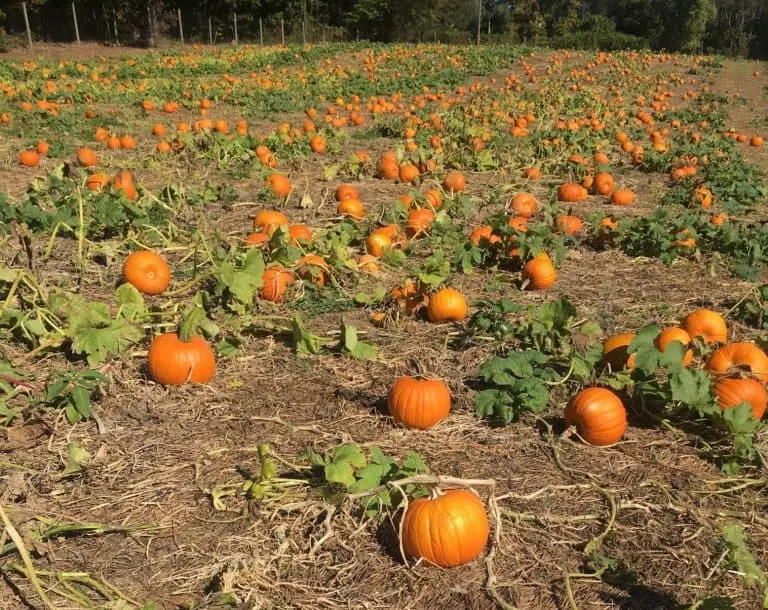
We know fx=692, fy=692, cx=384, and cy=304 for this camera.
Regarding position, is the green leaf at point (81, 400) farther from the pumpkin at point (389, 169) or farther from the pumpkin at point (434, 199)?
the pumpkin at point (389, 169)

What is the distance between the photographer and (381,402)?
4.02m

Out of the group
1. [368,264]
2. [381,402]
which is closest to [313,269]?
[368,264]

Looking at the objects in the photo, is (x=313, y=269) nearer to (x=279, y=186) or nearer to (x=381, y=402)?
(x=381, y=402)

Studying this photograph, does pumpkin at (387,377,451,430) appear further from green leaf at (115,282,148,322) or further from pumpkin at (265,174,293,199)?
pumpkin at (265,174,293,199)

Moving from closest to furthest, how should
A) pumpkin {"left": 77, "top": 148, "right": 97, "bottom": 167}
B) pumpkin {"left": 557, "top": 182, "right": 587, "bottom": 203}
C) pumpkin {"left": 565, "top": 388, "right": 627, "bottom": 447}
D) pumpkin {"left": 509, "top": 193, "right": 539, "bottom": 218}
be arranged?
pumpkin {"left": 565, "top": 388, "right": 627, "bottom": 447} < pumpkin {"left": 509, "top": 193, "right": 539, "bottom": 218} < pumpkin {"left": 557, "top": 182, "right": 587, "bottom": 203} < pumpkin {"left": 77, "top": 148, "right": 97, "bottom": 167}

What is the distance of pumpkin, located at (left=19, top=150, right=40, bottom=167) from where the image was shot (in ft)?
31.4

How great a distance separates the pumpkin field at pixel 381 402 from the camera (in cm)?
276

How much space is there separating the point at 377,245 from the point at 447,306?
1414 mm

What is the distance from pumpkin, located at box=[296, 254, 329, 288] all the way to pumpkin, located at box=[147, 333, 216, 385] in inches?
58.6

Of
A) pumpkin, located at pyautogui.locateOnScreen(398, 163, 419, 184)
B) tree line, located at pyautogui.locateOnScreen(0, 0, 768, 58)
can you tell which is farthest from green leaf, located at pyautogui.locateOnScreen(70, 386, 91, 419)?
tree line, located at pyautogui.locateOnScreen(0, 0, 768, 58)

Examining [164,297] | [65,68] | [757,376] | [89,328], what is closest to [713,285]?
[757,376]

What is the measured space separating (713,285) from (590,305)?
1.27 meters

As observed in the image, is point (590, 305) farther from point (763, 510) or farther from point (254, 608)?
point (254, 608)

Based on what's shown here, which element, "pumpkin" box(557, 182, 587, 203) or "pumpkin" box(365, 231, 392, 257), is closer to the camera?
"pumpkin" box(365, 231, 392, 257)
